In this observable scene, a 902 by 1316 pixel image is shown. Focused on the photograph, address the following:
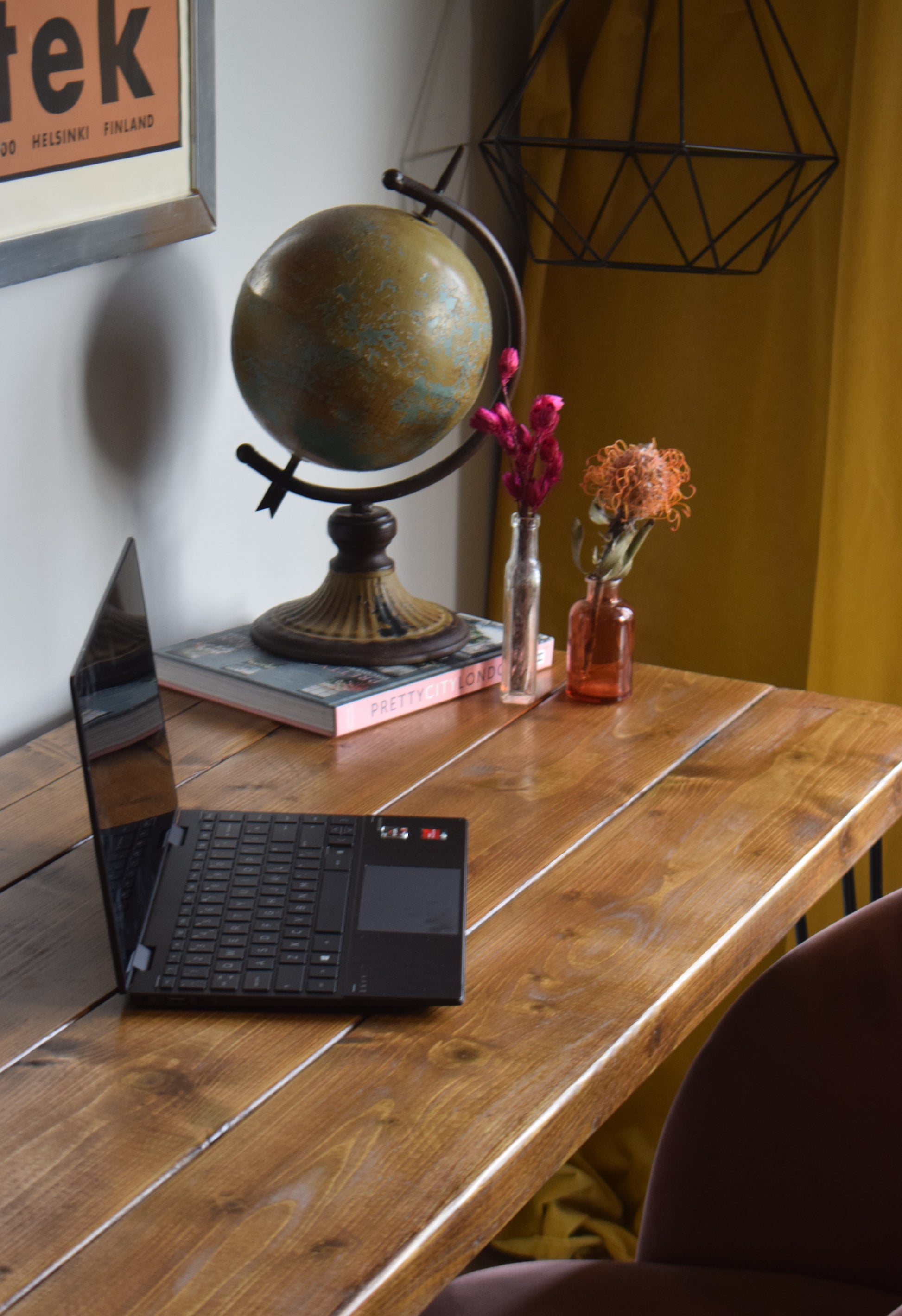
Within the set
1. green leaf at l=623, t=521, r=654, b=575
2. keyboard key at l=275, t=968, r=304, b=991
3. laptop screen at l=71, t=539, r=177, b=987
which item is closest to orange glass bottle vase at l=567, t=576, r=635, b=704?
green leaf at l=623, t=521, r=654, b=575

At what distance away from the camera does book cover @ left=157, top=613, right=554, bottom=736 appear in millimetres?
1184

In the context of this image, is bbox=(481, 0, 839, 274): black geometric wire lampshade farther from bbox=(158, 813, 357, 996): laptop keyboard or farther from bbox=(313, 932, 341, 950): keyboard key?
bbox=(313, 932, 341, 950): keyboard key

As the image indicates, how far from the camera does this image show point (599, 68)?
160 cm

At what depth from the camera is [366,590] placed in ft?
4.25

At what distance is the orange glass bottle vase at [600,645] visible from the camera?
1257 mm

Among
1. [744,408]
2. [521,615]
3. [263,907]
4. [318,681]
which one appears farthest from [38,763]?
[744,408]

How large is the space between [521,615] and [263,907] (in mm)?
473

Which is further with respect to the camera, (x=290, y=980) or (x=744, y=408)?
(x=744, y=408)

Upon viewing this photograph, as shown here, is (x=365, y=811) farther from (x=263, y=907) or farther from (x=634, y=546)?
(x=634, y=546)

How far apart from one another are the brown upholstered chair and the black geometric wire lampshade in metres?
0.88

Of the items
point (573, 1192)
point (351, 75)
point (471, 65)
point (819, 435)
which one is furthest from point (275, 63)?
point (573, 1192)

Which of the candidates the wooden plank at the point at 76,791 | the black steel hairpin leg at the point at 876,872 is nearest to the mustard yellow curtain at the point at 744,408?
the black steel hairpin leg at the point at 876,872

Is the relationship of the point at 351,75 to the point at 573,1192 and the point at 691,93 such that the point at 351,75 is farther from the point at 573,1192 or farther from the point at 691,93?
the point at 573,1192

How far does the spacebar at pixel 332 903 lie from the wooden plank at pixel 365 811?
90mm
